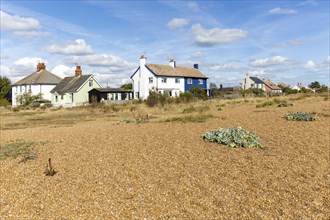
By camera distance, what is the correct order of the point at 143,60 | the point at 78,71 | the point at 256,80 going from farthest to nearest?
the point at 256,80 → the point at 78,71 → the point at 143,60

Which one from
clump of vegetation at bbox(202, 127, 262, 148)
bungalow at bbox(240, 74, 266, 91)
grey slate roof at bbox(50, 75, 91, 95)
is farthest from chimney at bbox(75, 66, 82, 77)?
bungalow at bbox(240, 74, 266, 91)

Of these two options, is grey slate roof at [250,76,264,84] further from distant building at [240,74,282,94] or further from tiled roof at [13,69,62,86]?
tiled roof at [13,69,62,86]

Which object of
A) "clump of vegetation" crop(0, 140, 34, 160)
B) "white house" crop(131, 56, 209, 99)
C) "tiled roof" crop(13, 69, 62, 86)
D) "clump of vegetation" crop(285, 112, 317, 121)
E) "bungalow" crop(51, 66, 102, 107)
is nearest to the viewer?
"clump of vegetation" crop(0, 140, 34, 160)

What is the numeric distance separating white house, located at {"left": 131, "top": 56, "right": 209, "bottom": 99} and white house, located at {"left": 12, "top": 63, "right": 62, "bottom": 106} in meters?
18.2

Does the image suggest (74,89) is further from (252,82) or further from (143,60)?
(252,82)

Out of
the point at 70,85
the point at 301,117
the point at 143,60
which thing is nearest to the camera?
the point at 301,117

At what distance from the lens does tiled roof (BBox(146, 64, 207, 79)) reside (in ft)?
155

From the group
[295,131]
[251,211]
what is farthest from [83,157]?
[295,131]

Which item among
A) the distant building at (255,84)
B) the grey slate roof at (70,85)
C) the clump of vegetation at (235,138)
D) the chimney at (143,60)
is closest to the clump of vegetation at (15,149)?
the clump of vegetation at (235,138)

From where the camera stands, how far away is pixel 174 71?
50219 millimetres

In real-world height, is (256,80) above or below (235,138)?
above

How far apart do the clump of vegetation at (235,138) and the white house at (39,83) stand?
5234 cm

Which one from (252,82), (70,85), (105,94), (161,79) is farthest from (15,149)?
(252,82)

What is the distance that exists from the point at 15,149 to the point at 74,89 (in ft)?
135
